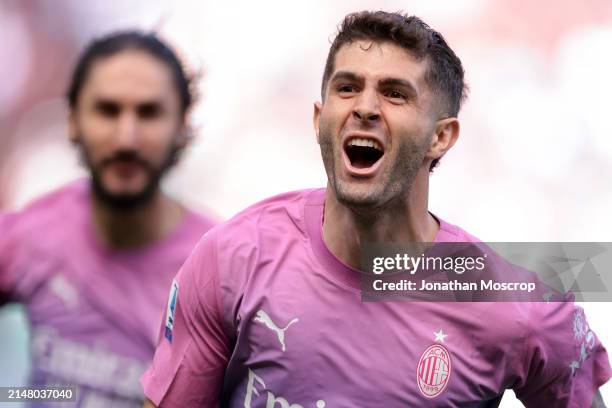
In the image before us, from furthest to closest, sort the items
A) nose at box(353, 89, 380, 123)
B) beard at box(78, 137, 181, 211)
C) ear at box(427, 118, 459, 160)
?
beard at box(78, 137, 181, 211)
ear at box(427, 118, 459, 160)
nose at box(353, 89, 380, 123)

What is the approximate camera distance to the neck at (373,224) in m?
2.26

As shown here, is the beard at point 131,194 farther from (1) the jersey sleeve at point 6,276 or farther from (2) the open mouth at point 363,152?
(2) the open mouth at point 363,152

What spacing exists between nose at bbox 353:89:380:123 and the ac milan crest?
1.81ft

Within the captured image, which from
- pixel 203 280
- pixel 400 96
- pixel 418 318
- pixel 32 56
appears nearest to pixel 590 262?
pixel 418 318

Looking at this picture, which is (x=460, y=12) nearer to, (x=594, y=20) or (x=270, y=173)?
(x=594, y=20)

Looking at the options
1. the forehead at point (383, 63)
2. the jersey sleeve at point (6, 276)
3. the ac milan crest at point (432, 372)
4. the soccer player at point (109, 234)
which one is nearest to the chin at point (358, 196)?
the forehead at point (383, 63)

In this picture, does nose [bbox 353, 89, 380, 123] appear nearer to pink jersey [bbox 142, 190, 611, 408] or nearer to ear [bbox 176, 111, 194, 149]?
pink jersey [bbox 142, 190, 611, 408]

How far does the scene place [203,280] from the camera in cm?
224

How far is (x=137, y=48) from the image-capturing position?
3.80 meters

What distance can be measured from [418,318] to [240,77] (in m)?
1.83

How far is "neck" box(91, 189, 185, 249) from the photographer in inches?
148

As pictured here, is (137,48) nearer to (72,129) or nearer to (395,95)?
(72,129)

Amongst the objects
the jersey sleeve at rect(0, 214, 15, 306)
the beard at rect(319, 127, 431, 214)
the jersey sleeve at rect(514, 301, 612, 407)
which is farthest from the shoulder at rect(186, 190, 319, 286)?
the jersey sleeve at rect(0, 214, 15, 306)

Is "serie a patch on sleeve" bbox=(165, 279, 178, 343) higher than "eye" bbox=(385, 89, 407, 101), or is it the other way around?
"eye" bbox=(385, 89, 407, 101)
